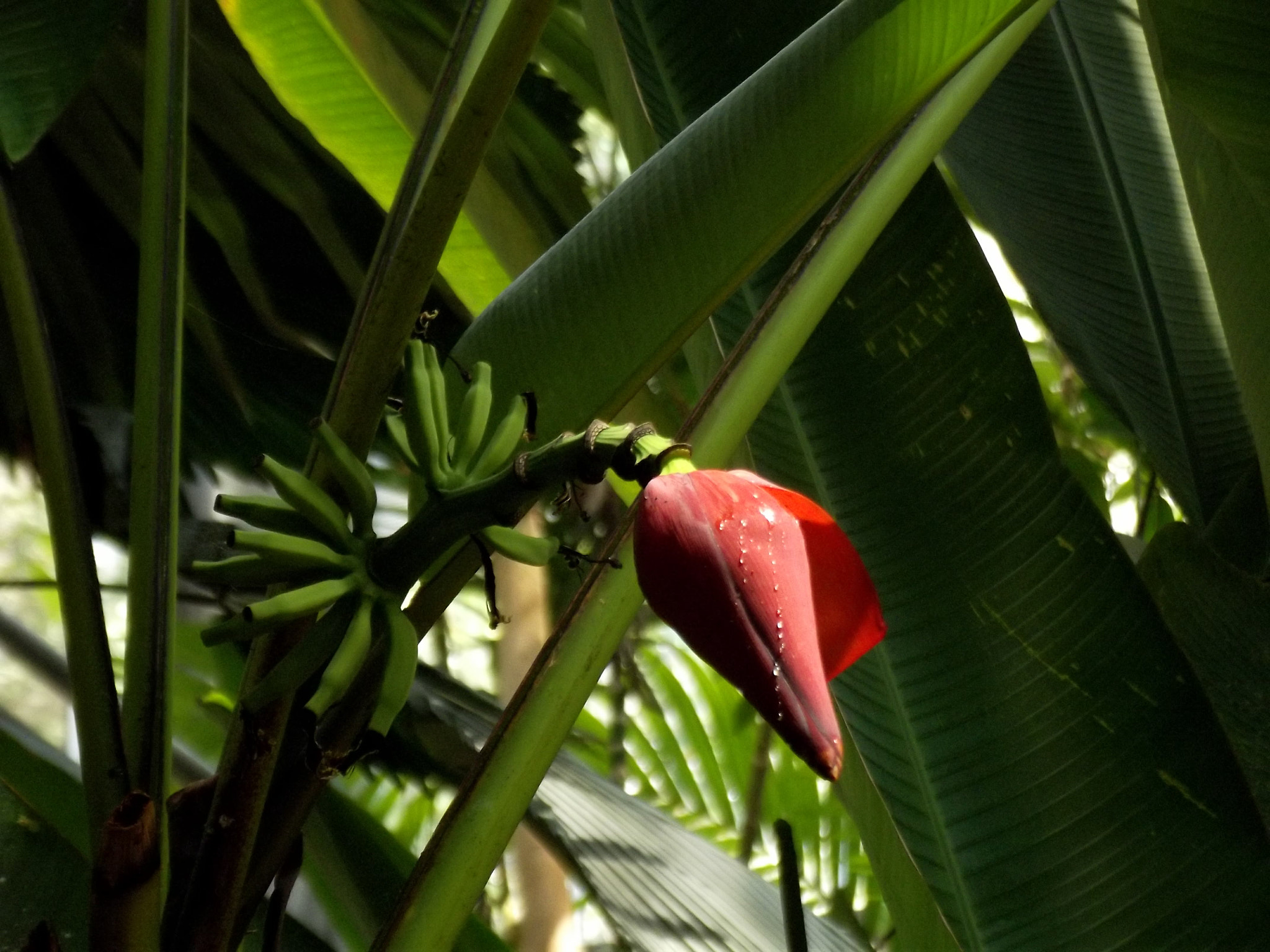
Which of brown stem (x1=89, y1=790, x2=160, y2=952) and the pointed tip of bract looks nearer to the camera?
the pointed tip of bract

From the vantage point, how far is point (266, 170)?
4.44 feet

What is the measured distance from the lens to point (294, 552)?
0.44m

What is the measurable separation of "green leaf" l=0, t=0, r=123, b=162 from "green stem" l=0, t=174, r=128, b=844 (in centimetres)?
8

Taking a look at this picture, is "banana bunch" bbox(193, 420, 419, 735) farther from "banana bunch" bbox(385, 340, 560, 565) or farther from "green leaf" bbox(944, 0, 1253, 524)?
"green leaf" bbox(944, 0, 1253, 524)

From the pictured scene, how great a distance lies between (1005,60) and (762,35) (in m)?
0.18

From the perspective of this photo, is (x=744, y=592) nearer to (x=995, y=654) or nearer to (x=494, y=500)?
(x=494, y=500)

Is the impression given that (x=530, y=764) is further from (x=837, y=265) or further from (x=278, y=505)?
(x=837, y=265)

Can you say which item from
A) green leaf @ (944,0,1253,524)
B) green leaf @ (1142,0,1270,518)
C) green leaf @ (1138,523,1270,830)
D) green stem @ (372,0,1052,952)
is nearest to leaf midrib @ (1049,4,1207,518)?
green leaf @ (944,0,1253,524)

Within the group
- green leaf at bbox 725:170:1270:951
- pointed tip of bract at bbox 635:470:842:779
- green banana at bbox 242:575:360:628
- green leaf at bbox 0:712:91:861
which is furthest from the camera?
green leaf at bbox 0:712:91:861

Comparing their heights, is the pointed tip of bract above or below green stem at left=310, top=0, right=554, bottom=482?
below

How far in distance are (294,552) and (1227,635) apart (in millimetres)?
692

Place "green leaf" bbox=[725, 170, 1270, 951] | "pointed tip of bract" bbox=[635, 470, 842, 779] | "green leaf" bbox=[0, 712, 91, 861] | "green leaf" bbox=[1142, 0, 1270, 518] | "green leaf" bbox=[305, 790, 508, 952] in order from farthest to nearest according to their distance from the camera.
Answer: "green leaf" bbox=[305, 790, 508, 952]
"green leaf" bbox=[0, 712, 91, 861]
"green leaf" bbox=[725, 170, 1270, 951]
"green leaf" bbox=[1142, 0, 1270, 518]
"pointed tip of bract" bbox=[635, 470, 842, 779]

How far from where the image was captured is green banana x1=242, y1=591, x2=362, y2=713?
0.45 metres

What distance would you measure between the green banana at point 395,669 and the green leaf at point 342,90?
2.14 feet
